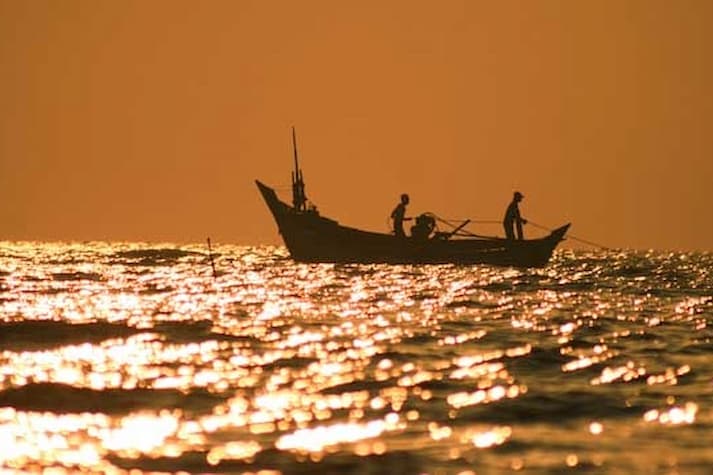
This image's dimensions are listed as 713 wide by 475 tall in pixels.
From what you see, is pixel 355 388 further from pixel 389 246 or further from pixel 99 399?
pixel 389 246

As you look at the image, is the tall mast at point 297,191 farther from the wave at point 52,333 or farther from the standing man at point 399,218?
the wave at point 52,333

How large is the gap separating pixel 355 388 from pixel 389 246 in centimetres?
4831

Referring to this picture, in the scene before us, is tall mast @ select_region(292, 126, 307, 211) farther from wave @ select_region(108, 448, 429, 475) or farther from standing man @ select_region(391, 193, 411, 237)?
wave @ select_region(108, 448, 429, 475)

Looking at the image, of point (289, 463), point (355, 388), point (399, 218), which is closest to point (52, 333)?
point (355, 388)

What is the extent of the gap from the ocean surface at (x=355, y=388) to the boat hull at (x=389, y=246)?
28.5 metres

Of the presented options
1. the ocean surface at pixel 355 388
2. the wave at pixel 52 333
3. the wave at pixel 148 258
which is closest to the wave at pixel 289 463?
the ocean surface at pixel 355 388

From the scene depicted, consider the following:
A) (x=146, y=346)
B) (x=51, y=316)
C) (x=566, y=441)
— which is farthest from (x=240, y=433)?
(x=51, y=316)

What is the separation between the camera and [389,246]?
66188 millimetres

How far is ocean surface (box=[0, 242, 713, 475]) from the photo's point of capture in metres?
13.1

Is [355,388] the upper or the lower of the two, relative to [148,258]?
lower

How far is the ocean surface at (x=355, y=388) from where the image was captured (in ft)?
43.0

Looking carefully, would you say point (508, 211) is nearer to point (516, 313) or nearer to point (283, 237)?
point (283, 237)

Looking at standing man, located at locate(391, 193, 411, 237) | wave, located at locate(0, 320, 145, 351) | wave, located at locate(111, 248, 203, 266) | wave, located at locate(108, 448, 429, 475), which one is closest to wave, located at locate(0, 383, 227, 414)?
wave, located at locate(108, 448, 429, 475)

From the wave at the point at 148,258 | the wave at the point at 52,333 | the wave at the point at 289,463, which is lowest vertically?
the wave at the point at 289,463
